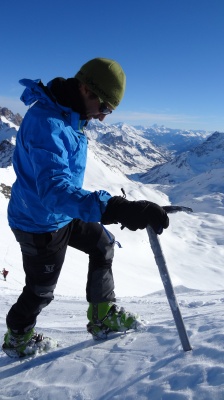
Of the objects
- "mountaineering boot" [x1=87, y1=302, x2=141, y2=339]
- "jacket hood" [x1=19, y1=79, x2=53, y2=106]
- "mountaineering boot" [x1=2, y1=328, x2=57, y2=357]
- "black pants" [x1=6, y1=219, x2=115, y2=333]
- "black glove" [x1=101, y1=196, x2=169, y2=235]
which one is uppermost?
"jacket hood" [x1=19, y1=79, x2=53, y2=106]

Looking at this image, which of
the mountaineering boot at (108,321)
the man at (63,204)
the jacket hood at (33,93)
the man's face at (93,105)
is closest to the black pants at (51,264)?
the man at (63,204)

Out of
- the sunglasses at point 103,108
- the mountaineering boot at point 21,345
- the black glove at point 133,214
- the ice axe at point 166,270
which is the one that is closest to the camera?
the black glove at point 133,214

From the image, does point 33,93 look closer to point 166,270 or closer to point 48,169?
point 48,169

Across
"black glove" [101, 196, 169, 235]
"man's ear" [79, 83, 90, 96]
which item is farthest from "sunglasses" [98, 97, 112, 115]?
"black glove" [101, 196, 169, 235]

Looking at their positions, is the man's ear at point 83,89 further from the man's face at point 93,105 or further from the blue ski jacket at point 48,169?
the blue ski jacket at point 48,169

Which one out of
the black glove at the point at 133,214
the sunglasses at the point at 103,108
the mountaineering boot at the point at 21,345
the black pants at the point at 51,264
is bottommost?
the mountaineering boot at the point at 21,345

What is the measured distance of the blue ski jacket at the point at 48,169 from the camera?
2.79 m

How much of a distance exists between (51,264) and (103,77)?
192 centimetres

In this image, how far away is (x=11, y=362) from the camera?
3.80 m

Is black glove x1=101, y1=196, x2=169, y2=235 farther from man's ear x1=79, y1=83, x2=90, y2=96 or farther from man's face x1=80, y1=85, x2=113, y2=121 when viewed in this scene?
man's ear x1=79, y1=83, x2=90, y2=96

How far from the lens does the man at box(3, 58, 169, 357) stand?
9.22 ft

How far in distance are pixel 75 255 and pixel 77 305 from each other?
23.6 meters

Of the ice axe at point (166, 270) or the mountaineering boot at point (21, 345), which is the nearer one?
the ice axe at point (166, 270)

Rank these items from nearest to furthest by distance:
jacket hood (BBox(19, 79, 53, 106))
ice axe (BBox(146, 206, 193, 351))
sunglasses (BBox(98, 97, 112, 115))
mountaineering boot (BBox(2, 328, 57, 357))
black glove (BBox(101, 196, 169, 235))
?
black glove (BBox(101, 196, 169, 235)) < ice axe (BBox(146, 206, 193, 351)) < jacket hood (BBox(19, 79, 53, 106)) < sunglasses (BBox(98, 97, 112, 115)) < mountaineering boot (BBox(2, 328, 57, 357))
